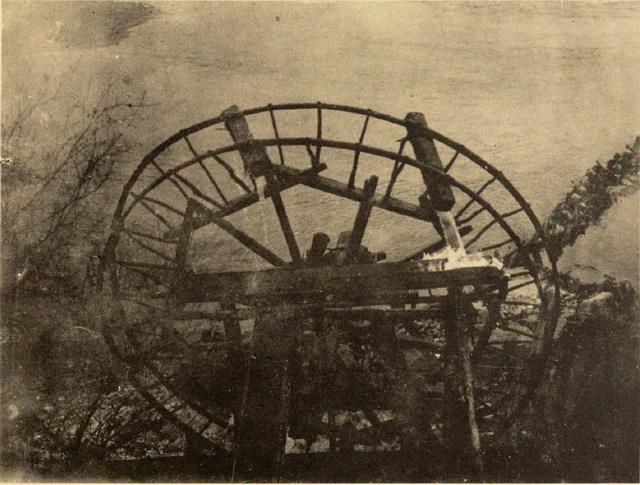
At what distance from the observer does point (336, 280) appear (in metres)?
5.93

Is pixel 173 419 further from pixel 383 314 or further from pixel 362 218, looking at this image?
pixel 362 218

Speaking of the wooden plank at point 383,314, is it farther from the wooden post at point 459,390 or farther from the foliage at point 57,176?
the foliage at point 57,176

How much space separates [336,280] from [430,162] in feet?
5.58

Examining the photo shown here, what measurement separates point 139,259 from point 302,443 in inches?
214

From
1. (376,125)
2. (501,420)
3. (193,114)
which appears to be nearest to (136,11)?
(193,114)

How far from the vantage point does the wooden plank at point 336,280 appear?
577 cm

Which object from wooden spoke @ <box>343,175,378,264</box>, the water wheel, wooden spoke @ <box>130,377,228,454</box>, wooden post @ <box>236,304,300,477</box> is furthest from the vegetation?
wooden spoke @ <box>343,175,378,264</box>

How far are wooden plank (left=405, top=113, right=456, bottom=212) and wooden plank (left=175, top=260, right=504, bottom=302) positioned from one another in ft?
2.34

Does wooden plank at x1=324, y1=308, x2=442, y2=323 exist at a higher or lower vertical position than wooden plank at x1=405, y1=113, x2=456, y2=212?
lower

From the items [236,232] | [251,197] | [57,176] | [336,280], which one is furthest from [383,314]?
[57,176]

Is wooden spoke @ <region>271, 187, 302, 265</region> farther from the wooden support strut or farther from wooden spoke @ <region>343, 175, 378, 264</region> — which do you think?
wooden spoke @ <region>343, 175, 378, 264</region>

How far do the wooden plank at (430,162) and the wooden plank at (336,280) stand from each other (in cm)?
71

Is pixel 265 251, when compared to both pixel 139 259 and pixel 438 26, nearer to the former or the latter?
pixel 139 259

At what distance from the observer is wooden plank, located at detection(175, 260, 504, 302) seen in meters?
5.77
